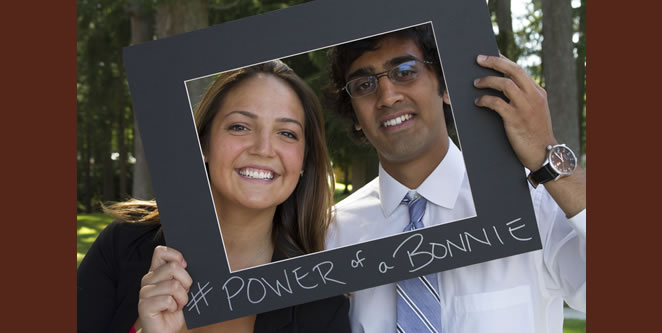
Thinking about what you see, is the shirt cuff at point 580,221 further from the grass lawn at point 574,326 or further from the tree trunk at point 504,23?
the grass lawn at point 574,326

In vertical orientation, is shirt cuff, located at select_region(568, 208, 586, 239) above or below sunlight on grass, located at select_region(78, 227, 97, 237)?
above

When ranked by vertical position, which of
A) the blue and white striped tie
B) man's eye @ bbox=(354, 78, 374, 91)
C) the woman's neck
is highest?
man's eye @ bbox=(354, 78, 374, 91)

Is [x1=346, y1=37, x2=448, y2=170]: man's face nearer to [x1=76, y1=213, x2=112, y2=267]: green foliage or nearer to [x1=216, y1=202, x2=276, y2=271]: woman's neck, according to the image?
[x1=216, y1=202, x2=276, y2=271]: woman's neck

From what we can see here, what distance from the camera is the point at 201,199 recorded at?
2.09 m

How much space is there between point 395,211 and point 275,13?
0.91 metres

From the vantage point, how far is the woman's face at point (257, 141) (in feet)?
6.90

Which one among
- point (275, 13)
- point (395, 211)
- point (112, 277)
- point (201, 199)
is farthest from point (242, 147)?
point (112, 277)

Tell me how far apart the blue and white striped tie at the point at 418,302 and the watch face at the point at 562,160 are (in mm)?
518

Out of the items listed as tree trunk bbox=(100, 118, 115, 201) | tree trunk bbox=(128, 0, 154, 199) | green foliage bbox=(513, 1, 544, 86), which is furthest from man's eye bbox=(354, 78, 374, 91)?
tree trunk bbox=(100, 118, 115, 201)

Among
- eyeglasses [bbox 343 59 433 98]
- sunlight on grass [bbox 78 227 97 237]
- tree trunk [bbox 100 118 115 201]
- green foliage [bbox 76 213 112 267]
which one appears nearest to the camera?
eyeglasses [bbox 343 59 433 98]

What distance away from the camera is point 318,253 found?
82.6 inches

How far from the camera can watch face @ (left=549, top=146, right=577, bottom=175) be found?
205 centimetres

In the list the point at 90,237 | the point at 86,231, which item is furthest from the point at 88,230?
the point at 90,237

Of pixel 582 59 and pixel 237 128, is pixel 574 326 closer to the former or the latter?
pixel 582 59
